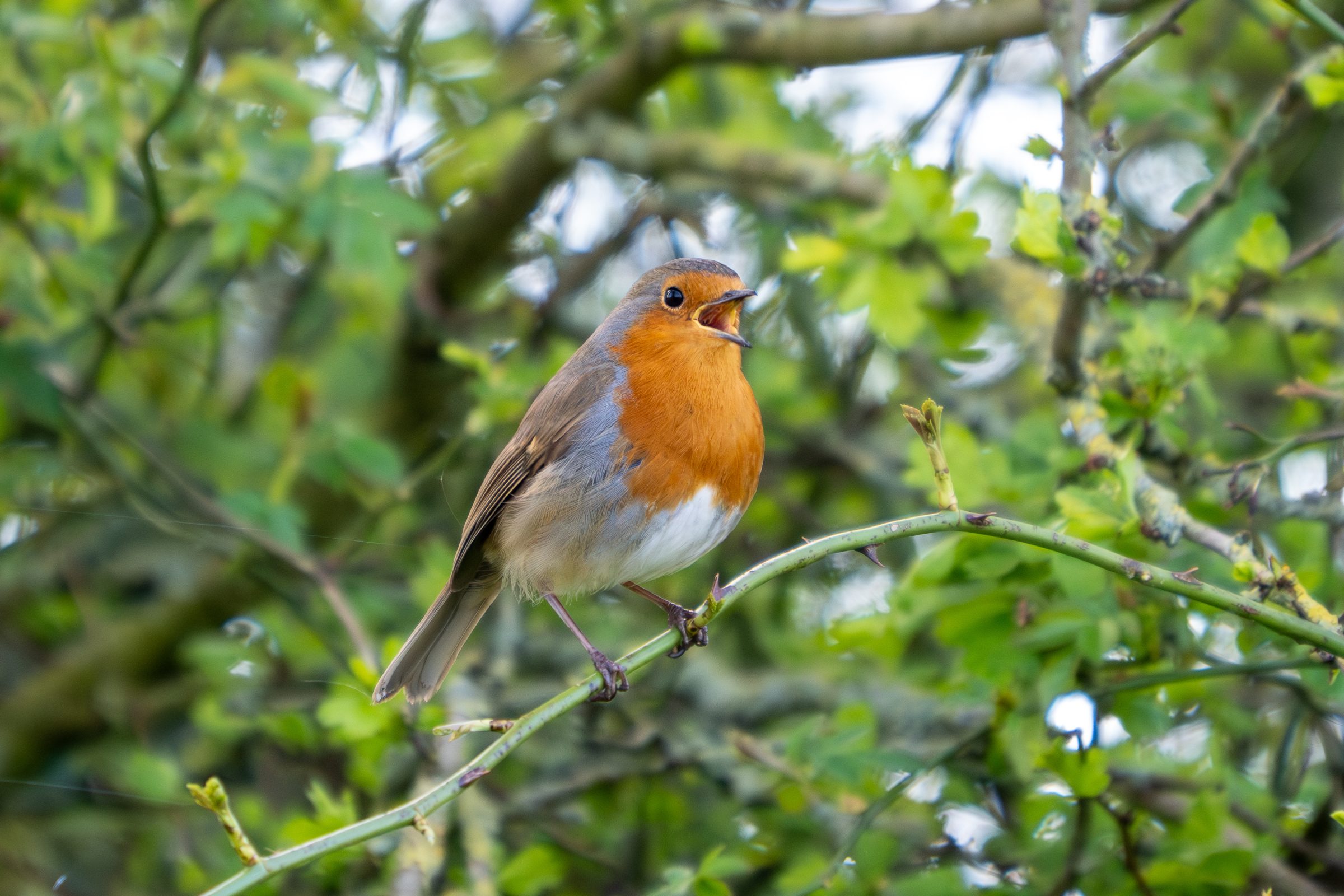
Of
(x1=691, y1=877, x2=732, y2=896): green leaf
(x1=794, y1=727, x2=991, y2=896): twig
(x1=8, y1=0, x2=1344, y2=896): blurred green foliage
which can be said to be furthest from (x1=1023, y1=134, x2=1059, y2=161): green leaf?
(x1=691, y1=877, x2=732, y2=896): green leaf

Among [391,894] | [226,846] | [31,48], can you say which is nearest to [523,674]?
[226,846]

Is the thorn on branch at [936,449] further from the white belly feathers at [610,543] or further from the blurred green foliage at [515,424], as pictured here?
the white belly feathers at [610,543]

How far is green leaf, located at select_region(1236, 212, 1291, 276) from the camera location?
2979 mm

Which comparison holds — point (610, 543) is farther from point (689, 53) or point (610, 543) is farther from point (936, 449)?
point (689, 53)

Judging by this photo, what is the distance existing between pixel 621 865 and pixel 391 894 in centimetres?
96

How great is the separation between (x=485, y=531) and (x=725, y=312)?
931 millimetres

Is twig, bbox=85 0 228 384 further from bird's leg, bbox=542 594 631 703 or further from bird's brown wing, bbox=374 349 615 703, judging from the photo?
bird's leg, bbox=542 594 631 703

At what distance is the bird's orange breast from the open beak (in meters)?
0.13

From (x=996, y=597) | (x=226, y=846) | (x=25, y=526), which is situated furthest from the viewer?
(x=25, y=526)

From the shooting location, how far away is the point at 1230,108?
12.2ft

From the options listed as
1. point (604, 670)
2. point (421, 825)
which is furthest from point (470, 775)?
point (604, 670)

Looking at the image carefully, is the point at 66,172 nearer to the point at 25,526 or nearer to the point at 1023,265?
the point at 25,526

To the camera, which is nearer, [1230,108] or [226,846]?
[1230,108]

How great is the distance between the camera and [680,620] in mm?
2926
